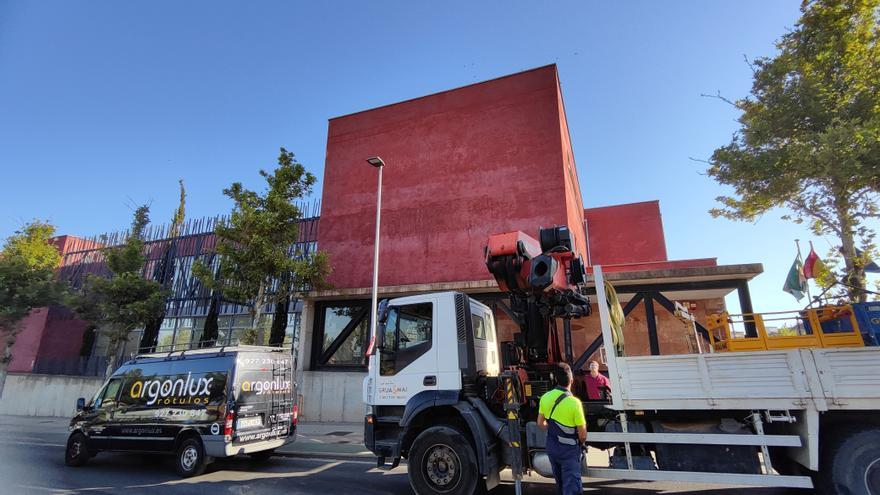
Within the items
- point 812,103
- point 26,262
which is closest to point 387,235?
point 812,103

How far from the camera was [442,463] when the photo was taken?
5770mm

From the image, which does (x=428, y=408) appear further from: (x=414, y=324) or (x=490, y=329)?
(x=490, y=329)

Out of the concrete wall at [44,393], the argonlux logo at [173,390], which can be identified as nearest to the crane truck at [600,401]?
the argonlux logo at [173,390]

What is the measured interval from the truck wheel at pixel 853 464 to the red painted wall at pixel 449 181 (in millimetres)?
10679

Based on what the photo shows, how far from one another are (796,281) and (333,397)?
15.2 metres

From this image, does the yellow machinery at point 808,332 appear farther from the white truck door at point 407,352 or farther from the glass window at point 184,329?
the glass window at point 184,329

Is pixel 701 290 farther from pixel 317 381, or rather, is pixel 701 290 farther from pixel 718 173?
pixel 317 381

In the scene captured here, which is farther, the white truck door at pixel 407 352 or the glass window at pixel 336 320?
the glass window at pixel 336 320

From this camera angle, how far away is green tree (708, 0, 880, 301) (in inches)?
373

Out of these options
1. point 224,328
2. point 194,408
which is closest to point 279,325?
point 224,328

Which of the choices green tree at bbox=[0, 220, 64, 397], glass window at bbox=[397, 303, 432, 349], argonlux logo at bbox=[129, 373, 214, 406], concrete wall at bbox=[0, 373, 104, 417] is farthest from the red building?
green tree at bbox=[0, 220, 64, 397]

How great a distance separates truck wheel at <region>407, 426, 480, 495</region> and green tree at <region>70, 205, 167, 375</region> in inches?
699

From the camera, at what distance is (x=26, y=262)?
21203 mm

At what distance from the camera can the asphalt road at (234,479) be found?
6.56 metres
